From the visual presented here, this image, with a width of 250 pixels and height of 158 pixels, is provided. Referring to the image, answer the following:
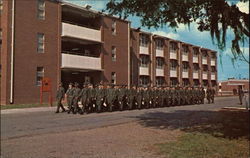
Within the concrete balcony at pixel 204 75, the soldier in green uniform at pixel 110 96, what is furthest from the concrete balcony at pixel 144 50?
the soldier in green uniform at pixel 110 96

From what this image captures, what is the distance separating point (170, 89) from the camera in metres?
26.6

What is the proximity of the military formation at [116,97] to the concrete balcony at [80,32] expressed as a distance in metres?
8.82

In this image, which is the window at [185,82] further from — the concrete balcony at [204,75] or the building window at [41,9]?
the building window at [41,9]

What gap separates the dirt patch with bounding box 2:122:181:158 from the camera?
6.91 metres

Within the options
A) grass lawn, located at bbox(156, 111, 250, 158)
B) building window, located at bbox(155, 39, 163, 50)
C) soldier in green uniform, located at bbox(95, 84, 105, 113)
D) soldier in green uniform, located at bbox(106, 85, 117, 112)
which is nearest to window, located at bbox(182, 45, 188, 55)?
building window, located at bbox(155, 39, 163, 50)

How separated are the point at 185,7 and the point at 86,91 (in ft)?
36.6

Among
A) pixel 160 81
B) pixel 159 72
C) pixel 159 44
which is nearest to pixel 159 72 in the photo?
pixel 159 72

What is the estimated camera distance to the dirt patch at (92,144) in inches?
272

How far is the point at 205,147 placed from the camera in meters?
7.64

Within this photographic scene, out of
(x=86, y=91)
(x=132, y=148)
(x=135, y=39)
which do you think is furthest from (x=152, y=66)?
(x=132, y=148)

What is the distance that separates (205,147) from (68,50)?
28.8 meters

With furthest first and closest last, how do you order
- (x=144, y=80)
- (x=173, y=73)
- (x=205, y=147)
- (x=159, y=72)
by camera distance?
(x=173, y=73)
(x=159, y=72)
(x=144, y=80)
(x=205, y=147)

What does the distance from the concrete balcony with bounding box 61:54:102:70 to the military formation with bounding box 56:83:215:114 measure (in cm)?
710

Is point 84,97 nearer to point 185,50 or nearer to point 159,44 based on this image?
point 159,44
